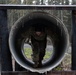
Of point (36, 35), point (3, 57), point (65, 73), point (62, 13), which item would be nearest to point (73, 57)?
point (65, 73)

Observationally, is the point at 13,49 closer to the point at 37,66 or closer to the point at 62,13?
the point at 37,66

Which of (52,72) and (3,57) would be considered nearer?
(52,72)

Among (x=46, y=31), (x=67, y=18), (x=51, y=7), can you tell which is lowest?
(x=67, y=18)

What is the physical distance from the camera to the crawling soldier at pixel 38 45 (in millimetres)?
6469

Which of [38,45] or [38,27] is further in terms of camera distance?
[38,27]

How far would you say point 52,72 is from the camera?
6227 mm

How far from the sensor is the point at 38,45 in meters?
6.52

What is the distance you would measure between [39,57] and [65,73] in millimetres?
686

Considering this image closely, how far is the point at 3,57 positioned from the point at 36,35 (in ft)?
3.09

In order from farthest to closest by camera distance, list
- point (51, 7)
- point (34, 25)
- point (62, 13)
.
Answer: point (62, 13) < point (34, 25) < point (51, 7)

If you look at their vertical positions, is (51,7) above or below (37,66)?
above

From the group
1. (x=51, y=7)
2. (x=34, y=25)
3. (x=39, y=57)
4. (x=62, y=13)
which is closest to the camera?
(x=51, y=7)

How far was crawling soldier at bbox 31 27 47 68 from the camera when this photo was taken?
6469 mm

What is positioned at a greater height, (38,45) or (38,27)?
(38,27)
